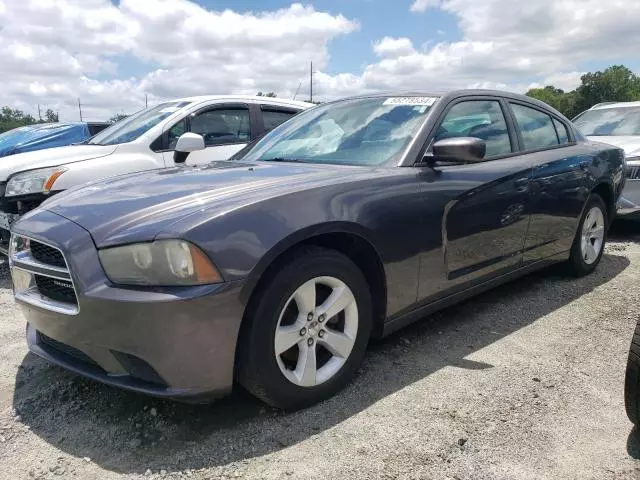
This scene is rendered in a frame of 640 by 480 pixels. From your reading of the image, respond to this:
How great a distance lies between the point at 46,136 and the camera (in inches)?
351

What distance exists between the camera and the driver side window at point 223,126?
595 centimetres

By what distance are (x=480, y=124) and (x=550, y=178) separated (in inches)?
29.0

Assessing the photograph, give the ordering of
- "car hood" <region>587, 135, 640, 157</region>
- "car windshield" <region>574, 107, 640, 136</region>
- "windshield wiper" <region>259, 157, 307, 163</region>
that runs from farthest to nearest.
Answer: "car windshield" <region>574, 107, 640, 136</region>
"car hood" <region>587, 135, 640, 157</region>
"windshield wiper" <region>259, 157, 307, 163</region>

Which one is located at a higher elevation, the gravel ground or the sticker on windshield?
the sticker on windshield

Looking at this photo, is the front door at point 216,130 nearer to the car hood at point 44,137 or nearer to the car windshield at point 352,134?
the car windshield at point 352,134

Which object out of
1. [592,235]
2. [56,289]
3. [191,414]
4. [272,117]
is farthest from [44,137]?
[592,235]

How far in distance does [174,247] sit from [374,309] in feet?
3.89

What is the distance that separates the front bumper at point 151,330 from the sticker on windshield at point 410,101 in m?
1.82

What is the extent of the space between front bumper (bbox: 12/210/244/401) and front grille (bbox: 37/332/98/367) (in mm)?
77

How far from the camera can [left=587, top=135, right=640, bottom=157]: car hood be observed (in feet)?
21.5

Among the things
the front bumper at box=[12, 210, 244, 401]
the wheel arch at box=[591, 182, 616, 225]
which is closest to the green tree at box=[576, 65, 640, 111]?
the wheel arch at box=[591, 182, 616, 225]

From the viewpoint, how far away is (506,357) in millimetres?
3168

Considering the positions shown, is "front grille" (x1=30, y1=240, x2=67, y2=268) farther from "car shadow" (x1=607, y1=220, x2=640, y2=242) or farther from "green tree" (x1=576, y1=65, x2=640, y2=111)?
"green tree" (x1=576, y1=65, x2=640, y2=111)

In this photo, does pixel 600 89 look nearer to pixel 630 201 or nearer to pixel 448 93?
pixel 630 201
